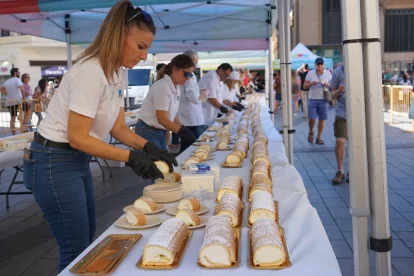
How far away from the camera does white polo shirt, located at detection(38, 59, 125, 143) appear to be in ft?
6.29

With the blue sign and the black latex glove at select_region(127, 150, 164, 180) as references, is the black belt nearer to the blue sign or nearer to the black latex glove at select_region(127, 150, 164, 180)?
the black latex glove at select_region(127, 150, 164, 180)

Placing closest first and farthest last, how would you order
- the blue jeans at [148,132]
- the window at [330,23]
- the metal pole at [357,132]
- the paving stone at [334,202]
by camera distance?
1. the metal pole at [357,132]
2. the blue jeans at [148,132]
3. the paving stone at [334,202]
4. the window at [330,23]

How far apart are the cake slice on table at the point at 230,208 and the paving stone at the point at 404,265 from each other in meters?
1.92

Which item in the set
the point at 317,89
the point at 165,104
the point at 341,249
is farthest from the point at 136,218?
the point at 317,89

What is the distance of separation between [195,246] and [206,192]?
2.50 feet

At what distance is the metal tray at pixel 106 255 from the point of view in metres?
1.49

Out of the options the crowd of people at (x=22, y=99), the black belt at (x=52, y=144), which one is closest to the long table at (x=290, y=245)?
the black belt at (x=52, y=144)

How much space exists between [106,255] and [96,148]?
0.51 metres

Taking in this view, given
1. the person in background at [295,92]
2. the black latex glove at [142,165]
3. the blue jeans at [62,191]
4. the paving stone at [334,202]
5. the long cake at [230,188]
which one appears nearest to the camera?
the black latex glove at [142,165]

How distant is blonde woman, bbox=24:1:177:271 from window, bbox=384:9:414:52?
38.6 metres

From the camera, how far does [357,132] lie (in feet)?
5.80

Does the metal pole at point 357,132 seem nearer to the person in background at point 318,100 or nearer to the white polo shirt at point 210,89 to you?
the white polo shirt at point 210,89

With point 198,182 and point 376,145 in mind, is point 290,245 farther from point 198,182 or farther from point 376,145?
point 198,182

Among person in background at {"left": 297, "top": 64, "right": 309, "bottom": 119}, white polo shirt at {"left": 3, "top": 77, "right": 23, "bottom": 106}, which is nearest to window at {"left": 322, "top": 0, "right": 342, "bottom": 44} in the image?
person in background at {"left": 297, "top": 64, "right": 309, "bottom": 119}
